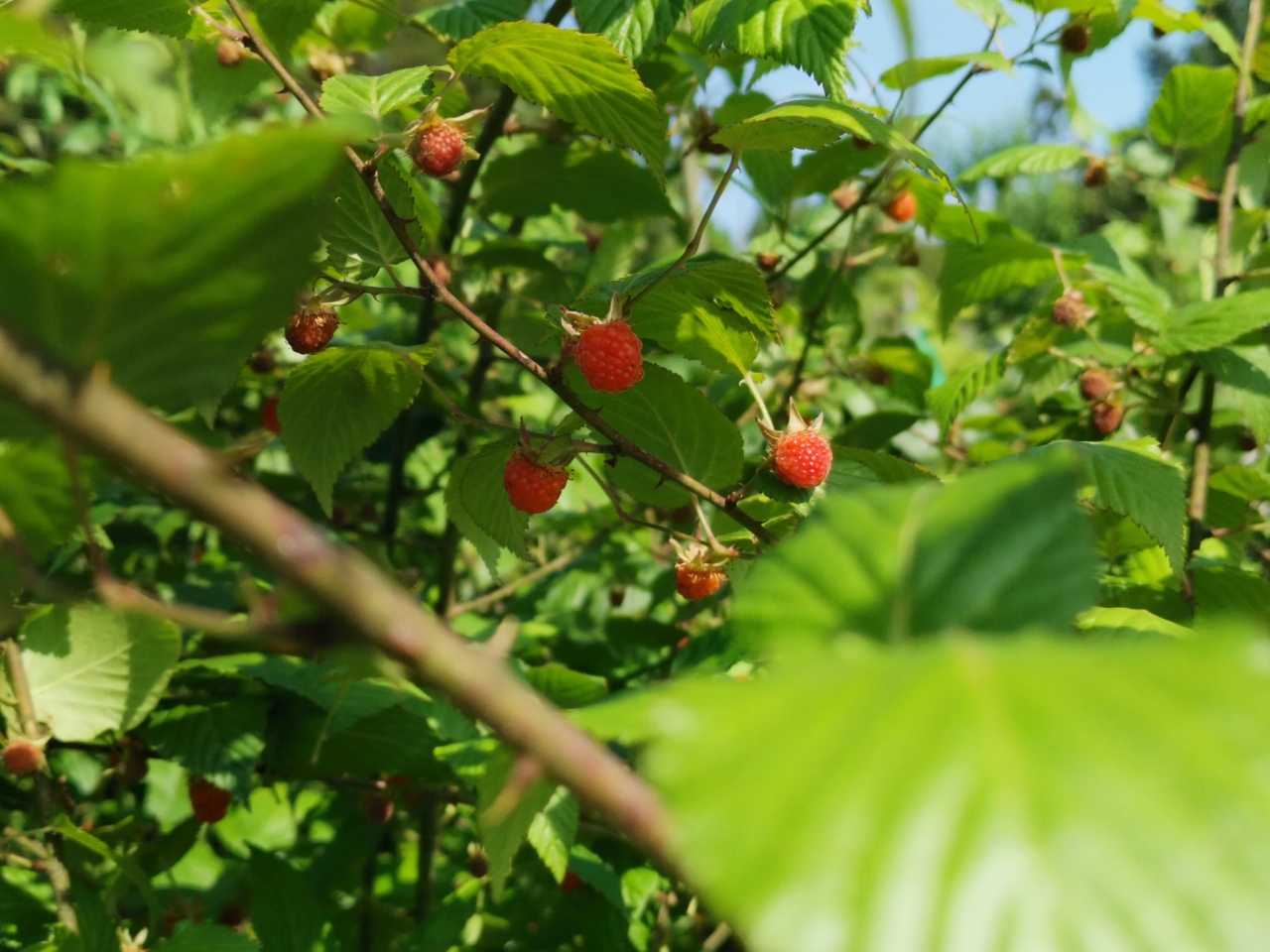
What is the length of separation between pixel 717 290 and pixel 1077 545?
0.44 m

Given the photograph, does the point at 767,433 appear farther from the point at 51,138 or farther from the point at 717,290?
the point at 51,138

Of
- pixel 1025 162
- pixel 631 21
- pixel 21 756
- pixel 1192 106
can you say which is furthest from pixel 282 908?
pixel 1192 106

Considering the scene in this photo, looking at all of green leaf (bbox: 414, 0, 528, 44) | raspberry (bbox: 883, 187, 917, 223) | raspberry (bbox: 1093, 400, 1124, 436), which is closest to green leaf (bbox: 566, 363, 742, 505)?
green leaf (bbox: 414, 0, 528, 44)

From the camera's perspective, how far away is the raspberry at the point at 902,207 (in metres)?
1.35

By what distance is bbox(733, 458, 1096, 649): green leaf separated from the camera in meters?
0.29

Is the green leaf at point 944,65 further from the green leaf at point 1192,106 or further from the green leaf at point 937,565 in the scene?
the green leaf at point 937,565

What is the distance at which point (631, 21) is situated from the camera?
0.71 m

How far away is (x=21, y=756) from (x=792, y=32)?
0.78 meters

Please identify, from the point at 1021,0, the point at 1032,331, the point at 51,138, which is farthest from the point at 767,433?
the point at 51,138

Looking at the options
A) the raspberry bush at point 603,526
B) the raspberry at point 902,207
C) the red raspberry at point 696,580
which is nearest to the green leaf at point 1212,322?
the raspberry bush at point 603,526

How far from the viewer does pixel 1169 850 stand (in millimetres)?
212

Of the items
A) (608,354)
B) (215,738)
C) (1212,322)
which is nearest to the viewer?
(608,354)

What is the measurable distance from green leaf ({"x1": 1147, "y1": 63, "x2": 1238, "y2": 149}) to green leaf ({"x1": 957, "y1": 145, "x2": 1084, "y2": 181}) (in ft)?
0.34

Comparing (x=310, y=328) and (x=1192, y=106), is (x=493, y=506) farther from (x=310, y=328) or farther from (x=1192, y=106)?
(x=1192, y=106)
